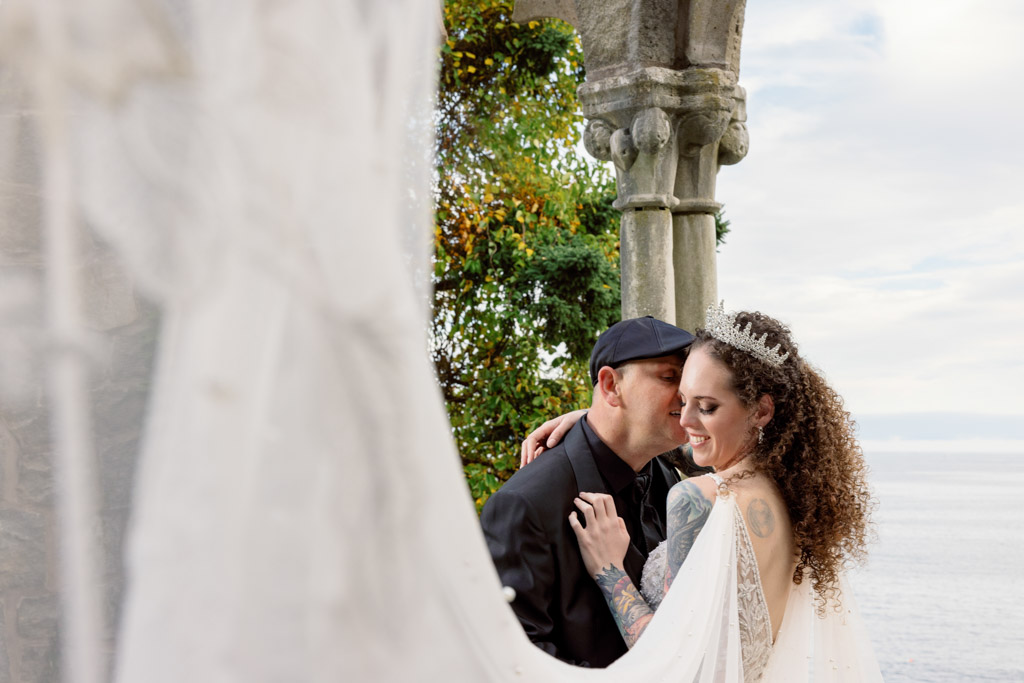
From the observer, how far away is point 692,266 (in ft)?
11.8

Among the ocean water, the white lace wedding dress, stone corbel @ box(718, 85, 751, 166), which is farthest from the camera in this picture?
the ocean water

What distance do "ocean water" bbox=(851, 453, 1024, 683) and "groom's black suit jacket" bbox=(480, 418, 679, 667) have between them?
25.7 inches

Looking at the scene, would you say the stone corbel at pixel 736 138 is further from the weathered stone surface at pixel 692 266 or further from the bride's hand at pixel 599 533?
the bride's hand at pixel 599 533

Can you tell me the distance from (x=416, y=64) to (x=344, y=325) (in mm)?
268

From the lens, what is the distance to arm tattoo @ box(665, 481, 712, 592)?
1705 mm

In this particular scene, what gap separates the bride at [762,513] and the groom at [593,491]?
0.20 ft

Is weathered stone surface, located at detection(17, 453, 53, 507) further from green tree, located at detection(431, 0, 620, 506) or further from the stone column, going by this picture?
green tree, located at detection(431, 0, 620, 506)

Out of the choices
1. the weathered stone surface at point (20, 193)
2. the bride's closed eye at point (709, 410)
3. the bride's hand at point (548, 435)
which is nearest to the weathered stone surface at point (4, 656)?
the weathered stone surface at point (20, 193)

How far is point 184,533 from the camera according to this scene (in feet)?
2.10

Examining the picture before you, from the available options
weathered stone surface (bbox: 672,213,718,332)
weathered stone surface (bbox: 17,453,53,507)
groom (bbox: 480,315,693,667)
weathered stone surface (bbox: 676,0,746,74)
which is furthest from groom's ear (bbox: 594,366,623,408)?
weathered stone surface (bbox: 676,0,746,74)

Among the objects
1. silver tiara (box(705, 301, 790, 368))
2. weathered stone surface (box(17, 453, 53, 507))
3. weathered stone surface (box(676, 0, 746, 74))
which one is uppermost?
weathered stone surface (box(676, 0, 746, 74))

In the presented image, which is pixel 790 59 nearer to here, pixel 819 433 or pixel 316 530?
pixel 819 433

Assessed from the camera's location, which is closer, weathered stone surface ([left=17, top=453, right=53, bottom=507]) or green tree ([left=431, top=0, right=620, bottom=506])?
weathered stone surface ([left=17, top=453, right=53, bottom=507])

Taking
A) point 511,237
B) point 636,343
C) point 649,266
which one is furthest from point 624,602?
point 511,237
